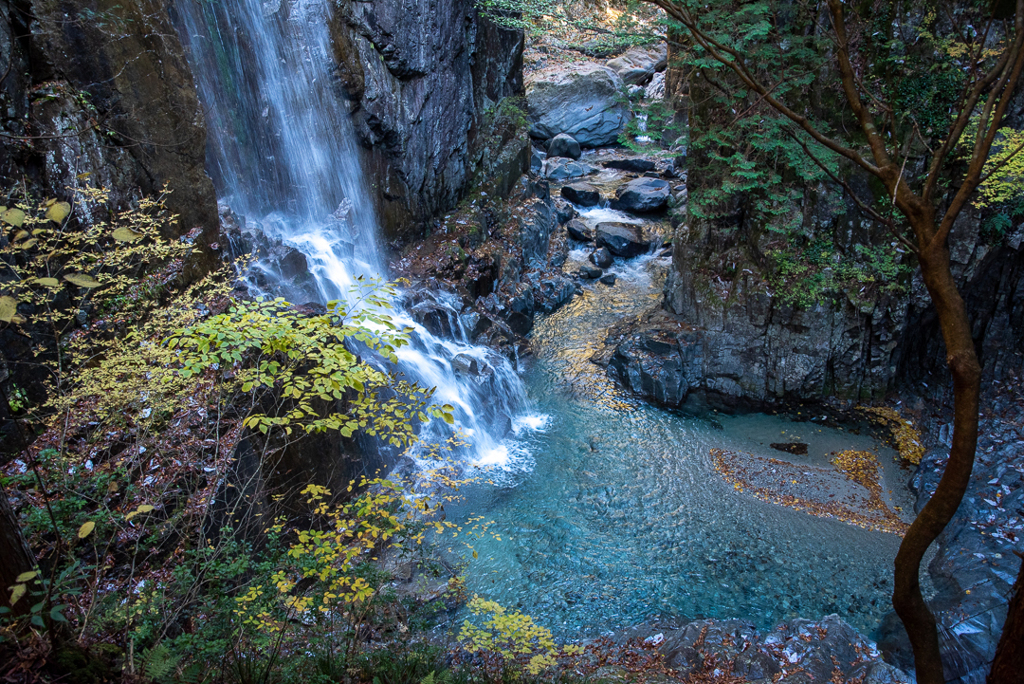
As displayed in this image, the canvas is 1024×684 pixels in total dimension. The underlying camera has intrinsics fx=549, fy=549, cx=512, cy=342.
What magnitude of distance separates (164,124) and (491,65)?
431 inches

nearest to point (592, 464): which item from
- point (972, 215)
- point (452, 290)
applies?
point (452, 290)

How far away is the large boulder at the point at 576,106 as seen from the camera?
25.9 metres

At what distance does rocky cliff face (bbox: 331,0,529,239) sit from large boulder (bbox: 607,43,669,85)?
11.7 m

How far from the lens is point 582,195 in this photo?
69.2ft

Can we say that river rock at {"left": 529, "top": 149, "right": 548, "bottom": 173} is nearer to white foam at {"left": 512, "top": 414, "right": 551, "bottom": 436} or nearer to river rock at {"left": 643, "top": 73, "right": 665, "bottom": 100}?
river rock at {"left": 643, "top": 73, "right": 665, "bottom": 100}

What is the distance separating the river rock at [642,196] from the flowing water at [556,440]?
486cm

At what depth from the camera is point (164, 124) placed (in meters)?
8.85

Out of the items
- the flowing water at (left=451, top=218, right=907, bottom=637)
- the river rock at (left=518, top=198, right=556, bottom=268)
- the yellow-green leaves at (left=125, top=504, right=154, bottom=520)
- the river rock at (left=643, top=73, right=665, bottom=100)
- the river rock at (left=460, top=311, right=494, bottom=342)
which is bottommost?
the flowing water at (left=451, top=218, right=907, bottom=637)

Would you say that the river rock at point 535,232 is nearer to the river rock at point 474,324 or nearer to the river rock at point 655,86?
the river rock at point 474,324

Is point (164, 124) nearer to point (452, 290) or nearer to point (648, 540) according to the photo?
point (452, 290)

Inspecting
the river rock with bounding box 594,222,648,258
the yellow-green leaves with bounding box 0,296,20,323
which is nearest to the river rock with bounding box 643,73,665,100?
the river rock with bounding box 594,222,648,258

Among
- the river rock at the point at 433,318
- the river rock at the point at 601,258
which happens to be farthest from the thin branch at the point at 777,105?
the river rock at the point at 601,258

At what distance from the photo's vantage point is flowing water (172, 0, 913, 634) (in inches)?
320

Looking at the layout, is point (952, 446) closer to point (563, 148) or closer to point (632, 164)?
point (632, 164)
